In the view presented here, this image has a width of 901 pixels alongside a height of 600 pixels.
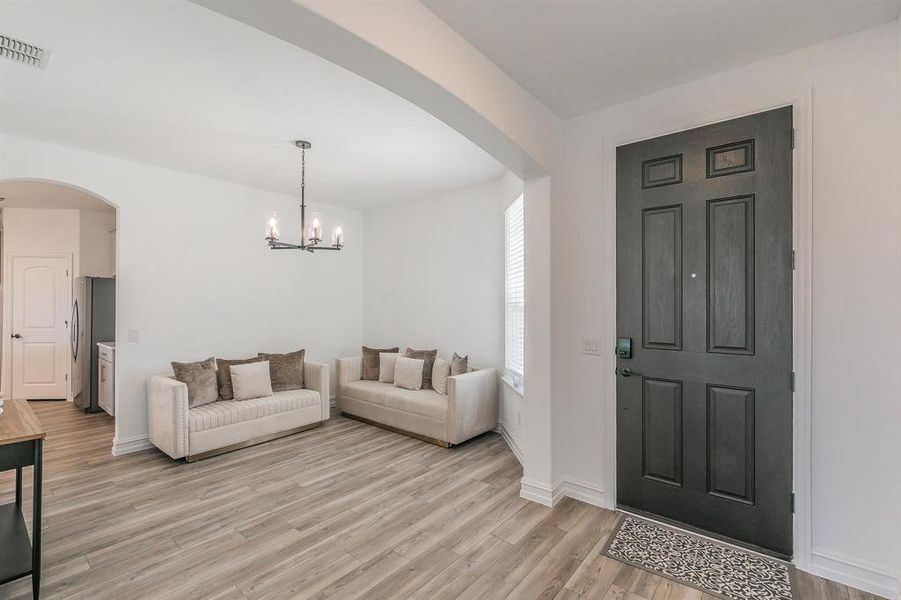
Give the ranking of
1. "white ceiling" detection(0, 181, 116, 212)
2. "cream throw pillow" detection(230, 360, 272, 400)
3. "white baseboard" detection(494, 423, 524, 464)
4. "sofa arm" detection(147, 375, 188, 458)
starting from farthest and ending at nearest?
"white ceiling" detection(0, 181, 116, 212)
"cream throw pillow" detection(230, 360, 272, 400)
"white baseboard" detection(494, 423, 524, 464)
"sofa arm" detection(147, 375, 188, 458)

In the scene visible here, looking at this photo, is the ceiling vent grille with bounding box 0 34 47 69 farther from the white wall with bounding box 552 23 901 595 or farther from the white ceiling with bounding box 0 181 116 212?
the white wall with bounding box 552 23 901 595

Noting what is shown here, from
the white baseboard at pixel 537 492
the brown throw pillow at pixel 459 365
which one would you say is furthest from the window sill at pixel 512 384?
the white baseboard at pixel 537 492

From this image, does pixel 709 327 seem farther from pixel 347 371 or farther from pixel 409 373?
pixel 347 371

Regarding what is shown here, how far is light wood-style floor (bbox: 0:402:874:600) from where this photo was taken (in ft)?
6.95

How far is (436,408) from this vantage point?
13.9ft

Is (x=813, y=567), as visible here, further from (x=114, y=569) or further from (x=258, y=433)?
(x=258, y=433)

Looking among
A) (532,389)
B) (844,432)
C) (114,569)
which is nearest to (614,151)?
(532,389)

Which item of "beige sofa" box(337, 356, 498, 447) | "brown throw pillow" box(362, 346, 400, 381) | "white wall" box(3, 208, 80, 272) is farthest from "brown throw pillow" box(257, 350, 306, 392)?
"white wall" box(3, 208, 80, 272)

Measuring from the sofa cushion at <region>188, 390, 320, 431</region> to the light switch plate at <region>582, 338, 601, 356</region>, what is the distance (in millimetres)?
3132

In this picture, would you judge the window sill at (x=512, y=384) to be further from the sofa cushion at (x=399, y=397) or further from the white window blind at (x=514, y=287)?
the sofa cushion at (x=399, y=397)

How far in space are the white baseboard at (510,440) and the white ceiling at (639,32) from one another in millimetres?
3001

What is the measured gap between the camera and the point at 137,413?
416 cm

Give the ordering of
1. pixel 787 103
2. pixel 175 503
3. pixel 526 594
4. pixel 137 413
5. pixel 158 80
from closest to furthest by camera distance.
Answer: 1. pixel 526 594
2. pixel 787 103
3. pixel 158 80
4. pixel 175 503
5. pixel 137 413

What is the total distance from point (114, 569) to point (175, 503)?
2.59ft
